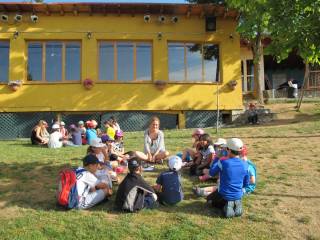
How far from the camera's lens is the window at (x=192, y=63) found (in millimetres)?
19688

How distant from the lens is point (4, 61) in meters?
19.1

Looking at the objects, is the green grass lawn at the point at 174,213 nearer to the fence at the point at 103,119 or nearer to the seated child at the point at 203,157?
the seated child at the point at 203,157

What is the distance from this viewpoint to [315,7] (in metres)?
7.89

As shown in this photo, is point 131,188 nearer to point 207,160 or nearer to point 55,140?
point 207,160

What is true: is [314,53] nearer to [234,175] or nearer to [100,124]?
[234,175]

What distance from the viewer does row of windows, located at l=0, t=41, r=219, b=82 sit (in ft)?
62.8

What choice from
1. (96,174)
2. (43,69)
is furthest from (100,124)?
(96,174)

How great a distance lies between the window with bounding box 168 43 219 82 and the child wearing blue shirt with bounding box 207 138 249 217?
12323 millimetres

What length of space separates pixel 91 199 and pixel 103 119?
459 inches

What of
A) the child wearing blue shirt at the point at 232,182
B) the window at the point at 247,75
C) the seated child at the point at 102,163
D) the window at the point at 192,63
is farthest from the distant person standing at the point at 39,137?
the window at the point at 247,75

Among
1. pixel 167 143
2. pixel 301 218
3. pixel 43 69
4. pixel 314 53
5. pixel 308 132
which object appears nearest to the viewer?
pixel 301 218

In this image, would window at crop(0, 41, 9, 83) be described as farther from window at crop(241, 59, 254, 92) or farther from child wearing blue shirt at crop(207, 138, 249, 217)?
child wearing blue shirt at crop(207, 138, 249, 217)

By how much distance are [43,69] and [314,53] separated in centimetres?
1281

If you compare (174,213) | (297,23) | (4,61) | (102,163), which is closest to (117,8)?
(4,61)
